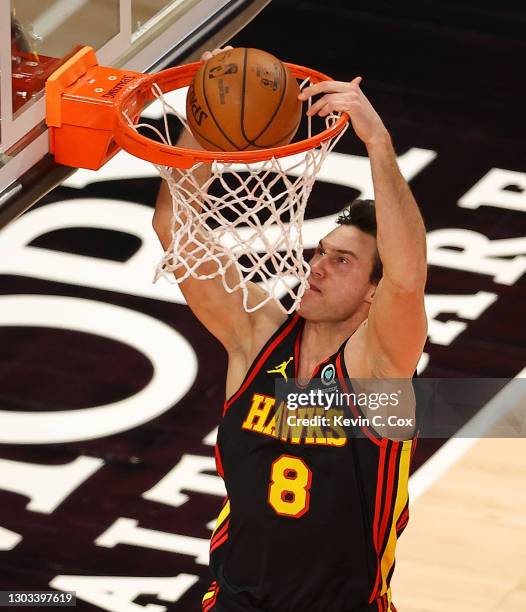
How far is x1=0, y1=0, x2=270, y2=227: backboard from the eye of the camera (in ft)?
14.5

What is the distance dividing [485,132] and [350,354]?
4.46m

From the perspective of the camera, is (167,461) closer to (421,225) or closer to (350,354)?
(350,354)

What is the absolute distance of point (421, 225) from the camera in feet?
14.8

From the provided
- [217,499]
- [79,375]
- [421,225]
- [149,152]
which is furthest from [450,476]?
[149,152]

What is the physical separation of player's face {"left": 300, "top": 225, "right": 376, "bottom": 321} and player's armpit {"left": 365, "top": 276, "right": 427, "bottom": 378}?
171 millimetres

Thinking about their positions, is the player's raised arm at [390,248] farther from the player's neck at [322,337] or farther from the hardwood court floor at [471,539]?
the hardwood court floor at [471,539]

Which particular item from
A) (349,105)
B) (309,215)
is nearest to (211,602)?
(349,105)

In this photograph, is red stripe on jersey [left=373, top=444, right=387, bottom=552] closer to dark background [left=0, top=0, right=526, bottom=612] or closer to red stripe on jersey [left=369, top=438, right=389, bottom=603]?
red stripe on jersey [left=369, top=438, right=389, bottom=603]

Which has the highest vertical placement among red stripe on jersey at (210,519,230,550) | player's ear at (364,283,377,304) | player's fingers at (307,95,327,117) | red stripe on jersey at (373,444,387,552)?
player's fingers at (307,95,327,117)

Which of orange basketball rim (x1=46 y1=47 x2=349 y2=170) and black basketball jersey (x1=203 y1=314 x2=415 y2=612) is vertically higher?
orange basketball rim (x1=46 y1=47 x2=349 y2=170)

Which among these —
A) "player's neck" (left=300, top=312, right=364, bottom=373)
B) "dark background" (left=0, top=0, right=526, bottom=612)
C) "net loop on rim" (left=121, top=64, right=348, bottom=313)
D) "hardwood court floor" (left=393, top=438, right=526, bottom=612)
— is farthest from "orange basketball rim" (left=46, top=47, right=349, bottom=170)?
"hardwood court floor" (left=393, top=438, right=526, bottom=612)

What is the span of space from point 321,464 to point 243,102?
3.84ft

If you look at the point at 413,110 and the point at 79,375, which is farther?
the point at 413,110

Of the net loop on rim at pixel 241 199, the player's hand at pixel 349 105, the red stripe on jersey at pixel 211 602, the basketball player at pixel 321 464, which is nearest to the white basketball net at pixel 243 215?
the net loop on rim at pixel 241 199
